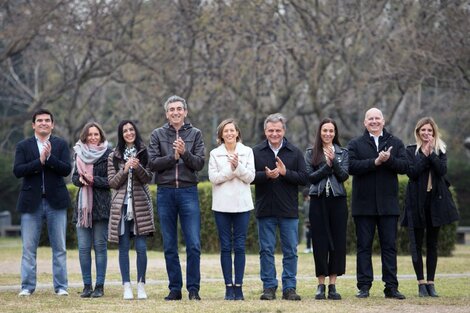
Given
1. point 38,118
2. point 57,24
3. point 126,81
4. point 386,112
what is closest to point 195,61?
point 126,81

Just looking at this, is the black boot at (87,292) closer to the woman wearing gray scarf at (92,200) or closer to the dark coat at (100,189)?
the woman wearing gray scarf at (92,200)

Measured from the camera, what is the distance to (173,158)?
1200cm

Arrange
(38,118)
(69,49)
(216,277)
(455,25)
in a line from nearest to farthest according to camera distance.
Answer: (38,118)
(216,277)
(455,25)
(69,49)

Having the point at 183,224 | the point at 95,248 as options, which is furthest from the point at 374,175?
the point at 95,248

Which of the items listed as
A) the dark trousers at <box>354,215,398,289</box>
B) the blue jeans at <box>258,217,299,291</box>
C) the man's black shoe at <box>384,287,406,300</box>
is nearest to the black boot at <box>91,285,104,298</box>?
the blue jeans at <box>258,217,299,291</box>

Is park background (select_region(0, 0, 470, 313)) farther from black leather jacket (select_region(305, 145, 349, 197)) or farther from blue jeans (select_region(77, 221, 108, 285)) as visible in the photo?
black leather jacket (select_region(305, 145, 349, 197))

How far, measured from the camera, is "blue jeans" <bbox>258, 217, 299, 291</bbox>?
12.2 meters

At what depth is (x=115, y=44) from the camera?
29.2m

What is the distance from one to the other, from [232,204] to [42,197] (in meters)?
2.50

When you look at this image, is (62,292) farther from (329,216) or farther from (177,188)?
(329,216)

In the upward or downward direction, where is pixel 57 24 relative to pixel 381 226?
upward

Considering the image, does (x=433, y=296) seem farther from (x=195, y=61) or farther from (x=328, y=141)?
(x=195, y=61)

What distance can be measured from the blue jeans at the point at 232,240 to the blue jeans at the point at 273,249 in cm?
27

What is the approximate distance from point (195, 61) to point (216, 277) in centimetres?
1610
